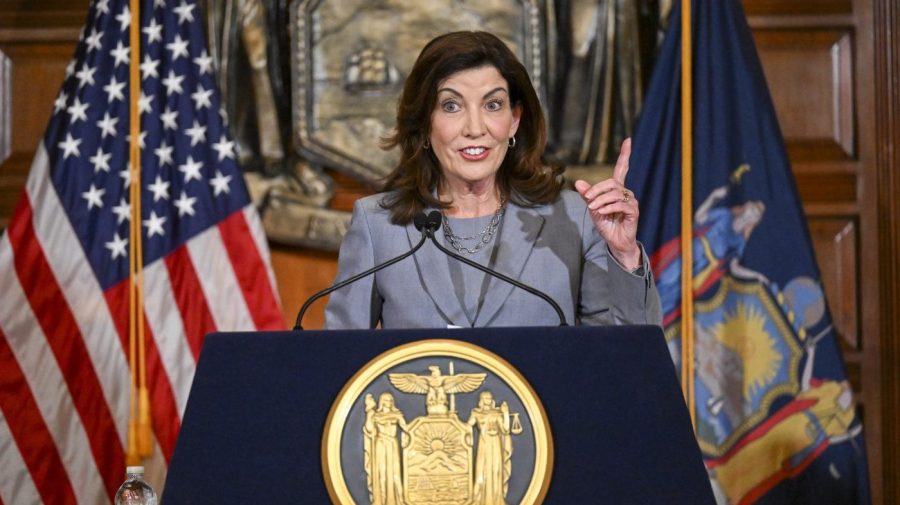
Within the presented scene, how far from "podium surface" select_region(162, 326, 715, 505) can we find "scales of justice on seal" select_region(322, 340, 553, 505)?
0.02 metres

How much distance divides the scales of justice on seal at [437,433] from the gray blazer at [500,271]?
26.6 inches

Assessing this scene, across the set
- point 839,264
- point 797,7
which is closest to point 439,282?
point 839,264

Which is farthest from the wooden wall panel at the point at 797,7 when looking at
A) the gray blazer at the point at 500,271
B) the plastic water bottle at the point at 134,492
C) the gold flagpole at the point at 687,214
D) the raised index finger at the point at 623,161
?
the plastic water bottle at the point at 134,492

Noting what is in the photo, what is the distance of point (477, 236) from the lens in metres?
2.29

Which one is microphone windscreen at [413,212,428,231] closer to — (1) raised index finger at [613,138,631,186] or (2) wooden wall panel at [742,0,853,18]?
(1) raised index finger at [613,138,631,186]

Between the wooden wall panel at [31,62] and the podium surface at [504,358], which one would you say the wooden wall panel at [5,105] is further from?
the podium surface at [504,358]

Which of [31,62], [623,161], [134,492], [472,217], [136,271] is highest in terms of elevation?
A: [31,62]

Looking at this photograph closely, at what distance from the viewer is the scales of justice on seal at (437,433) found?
54.1 inches

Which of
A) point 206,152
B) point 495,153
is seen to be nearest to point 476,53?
point 495,153

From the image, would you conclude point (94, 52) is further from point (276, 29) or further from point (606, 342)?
point (606, 342)

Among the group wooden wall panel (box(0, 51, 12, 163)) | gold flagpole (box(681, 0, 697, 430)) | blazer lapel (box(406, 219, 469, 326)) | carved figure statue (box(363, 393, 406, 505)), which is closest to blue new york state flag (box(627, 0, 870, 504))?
gold flagpole (box(681, 0, 697, 430))

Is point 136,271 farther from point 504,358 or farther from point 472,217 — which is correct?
point 504,358

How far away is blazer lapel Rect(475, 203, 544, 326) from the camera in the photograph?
2160mm

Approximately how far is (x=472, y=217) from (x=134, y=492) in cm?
84
